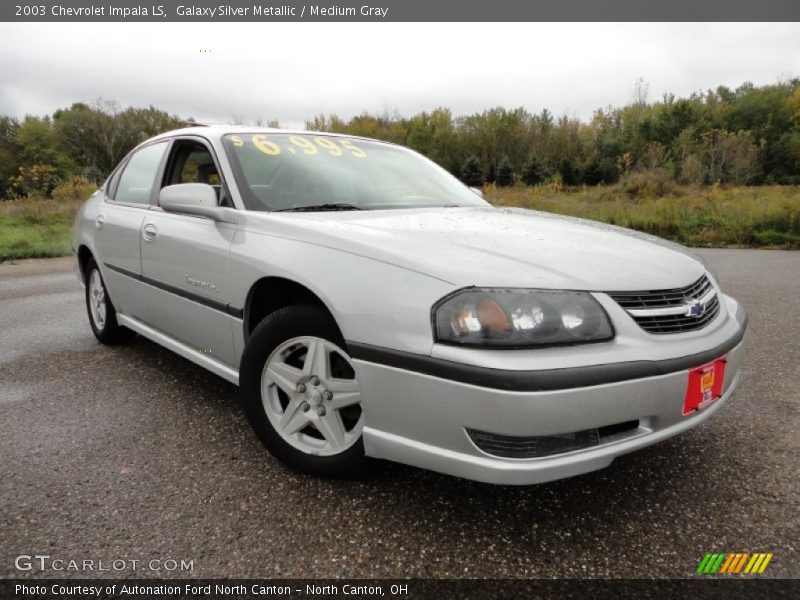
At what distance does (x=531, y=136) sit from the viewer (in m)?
55.1

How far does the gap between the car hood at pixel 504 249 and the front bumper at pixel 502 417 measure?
0.97ft

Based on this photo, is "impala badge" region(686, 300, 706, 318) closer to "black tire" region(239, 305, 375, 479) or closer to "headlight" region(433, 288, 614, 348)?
"headlight" region(433, 288, 614, 348)

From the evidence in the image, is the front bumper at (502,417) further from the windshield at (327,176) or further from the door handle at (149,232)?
the door handle at (149,232)

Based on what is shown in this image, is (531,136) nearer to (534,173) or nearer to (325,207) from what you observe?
(534,173)

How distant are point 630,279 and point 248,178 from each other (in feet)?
5.49

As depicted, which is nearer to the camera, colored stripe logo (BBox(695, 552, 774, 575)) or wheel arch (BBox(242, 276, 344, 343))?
colored stripe logo (BBox(695, 552, 774, 575))

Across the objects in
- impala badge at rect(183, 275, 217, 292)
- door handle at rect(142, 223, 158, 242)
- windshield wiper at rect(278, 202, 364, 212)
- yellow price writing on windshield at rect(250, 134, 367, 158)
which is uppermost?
yellow price writing on windshield at rect(250, 134, 367, 158)

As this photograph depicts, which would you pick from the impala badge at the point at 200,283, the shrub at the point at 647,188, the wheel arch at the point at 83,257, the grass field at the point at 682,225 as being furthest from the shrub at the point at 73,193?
the shrub at the point at 647,188

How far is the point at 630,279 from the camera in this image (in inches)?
69.3

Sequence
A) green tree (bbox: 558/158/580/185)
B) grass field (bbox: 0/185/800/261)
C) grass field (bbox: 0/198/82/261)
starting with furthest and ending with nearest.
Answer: green tree (bbox: 558/158/580/185) < grass field (bbox: 0/185/800/261) < grass field (bbox: 0/198/82/261)

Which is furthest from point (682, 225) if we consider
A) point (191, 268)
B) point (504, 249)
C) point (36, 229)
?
point (36, 229)

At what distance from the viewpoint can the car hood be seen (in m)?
1.68

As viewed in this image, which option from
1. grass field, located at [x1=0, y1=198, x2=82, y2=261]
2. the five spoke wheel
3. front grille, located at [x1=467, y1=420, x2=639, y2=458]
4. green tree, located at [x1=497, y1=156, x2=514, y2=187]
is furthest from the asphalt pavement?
green tree, located at [x1=497, y1=156, x2=514, y2=187]

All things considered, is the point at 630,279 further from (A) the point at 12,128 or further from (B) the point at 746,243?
(A) the point at 12,128
